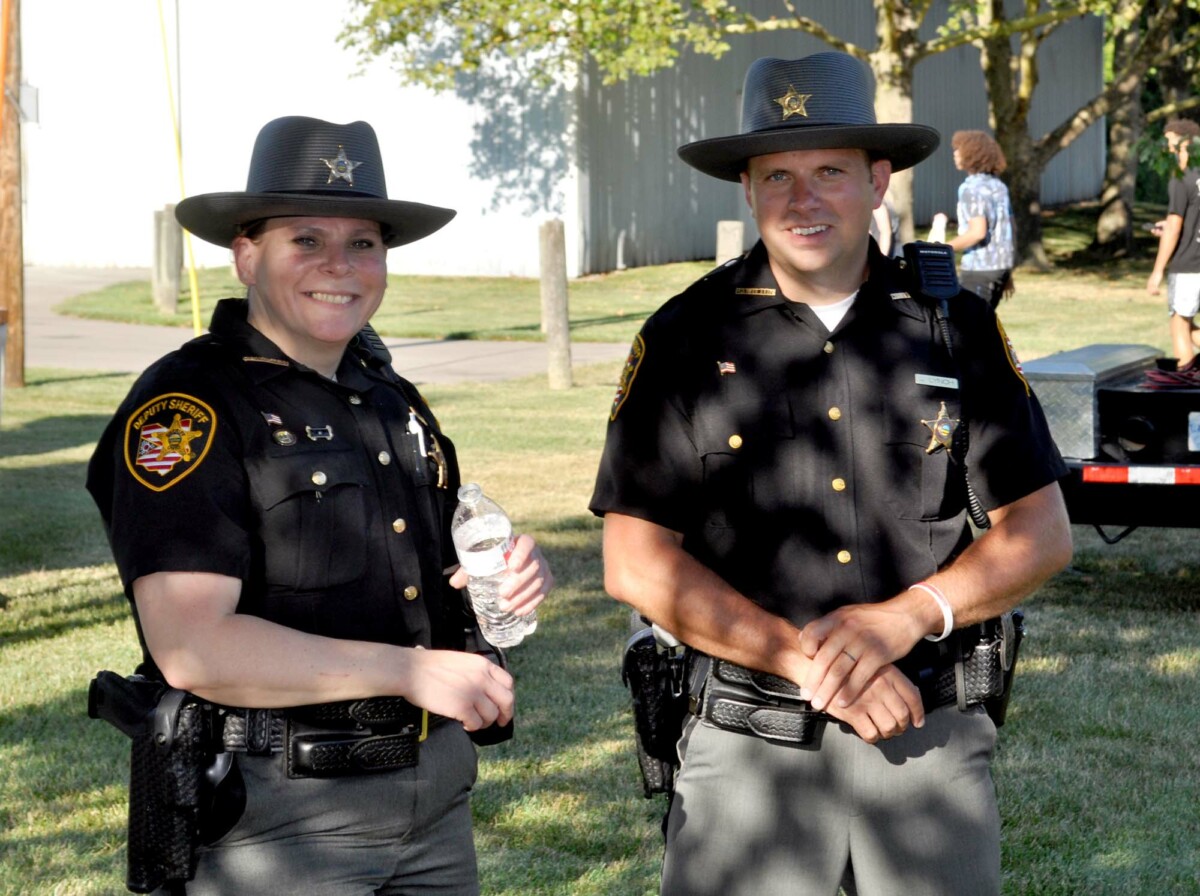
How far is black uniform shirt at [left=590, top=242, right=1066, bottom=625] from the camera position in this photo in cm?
310

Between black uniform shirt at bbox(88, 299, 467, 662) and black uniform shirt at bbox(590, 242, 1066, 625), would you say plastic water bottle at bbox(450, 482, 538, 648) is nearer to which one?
black uniform shirt at bbox(88, 299, 467, 662)

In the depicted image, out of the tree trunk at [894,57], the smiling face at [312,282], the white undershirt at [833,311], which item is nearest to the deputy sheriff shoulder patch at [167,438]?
the smiling face at [312,282]

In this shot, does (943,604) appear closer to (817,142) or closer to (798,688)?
(798,688)

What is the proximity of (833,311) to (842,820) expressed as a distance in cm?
96

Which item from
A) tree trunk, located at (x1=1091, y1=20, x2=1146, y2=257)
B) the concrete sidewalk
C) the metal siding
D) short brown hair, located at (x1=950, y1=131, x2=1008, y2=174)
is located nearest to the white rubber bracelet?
short brown hair, located at (x1=950, y1=131, x2=1008, y2=174)

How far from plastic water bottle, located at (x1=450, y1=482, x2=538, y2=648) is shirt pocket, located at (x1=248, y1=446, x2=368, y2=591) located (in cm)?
19

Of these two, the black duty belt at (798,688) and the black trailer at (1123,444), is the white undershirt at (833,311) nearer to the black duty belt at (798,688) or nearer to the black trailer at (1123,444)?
the black duty belt at (798,688)

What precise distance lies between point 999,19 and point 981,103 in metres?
16.1

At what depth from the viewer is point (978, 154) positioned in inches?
571

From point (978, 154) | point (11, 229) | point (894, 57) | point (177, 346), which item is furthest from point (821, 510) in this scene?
point (894, 57)

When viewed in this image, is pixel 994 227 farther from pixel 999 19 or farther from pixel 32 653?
pixel 999 19

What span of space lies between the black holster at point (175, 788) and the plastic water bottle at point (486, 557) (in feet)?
1.63

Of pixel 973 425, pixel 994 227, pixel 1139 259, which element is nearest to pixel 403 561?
pixel 973 425

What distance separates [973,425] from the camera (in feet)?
10.4
